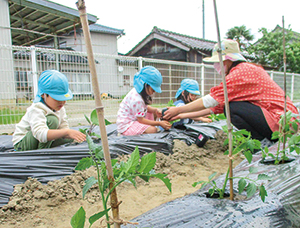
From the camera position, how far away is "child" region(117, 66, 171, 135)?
2580 mm

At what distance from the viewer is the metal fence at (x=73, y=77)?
11.0 feet

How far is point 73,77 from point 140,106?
1.98m

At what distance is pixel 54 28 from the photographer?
10008 millimetres

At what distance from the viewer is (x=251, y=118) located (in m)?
2.13

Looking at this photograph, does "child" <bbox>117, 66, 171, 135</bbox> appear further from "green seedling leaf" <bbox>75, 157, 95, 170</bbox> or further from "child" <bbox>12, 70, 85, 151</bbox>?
"green seedling leaf" <bbox>75, 157, 95, 170</bbox>

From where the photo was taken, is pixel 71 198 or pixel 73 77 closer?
pixel 71 198

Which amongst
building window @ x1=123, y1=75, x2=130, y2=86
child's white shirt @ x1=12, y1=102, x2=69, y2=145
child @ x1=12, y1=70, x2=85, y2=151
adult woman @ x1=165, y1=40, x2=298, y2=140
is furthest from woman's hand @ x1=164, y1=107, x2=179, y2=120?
building window @ x1=123, y1=75, x2=130, y2=86

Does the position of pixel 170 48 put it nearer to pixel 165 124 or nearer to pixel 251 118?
pixel 165 124

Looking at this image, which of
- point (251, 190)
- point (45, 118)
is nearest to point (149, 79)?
point (45, 118)

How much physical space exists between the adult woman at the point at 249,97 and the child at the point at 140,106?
567 mm

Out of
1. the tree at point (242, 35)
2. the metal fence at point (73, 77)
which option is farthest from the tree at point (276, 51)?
the metal fence at point (73, 77)

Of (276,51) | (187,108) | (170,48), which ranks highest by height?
(276,51)

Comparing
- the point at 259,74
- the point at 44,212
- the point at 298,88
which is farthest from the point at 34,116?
the point at 298,88

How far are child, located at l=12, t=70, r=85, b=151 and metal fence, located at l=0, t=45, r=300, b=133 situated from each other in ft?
5.31
